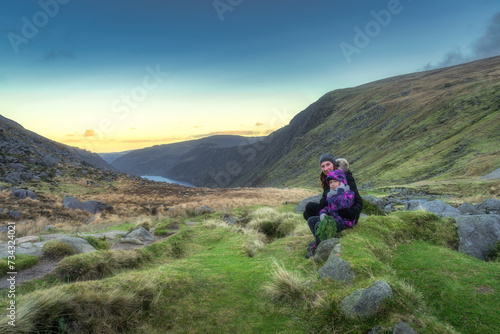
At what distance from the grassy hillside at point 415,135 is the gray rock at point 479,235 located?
28.5 m

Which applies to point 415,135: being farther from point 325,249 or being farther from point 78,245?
point 78,245

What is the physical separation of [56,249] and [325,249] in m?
7.54

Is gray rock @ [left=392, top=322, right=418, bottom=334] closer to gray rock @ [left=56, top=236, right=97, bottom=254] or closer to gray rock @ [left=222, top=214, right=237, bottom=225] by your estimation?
gray rock @ [left=56, top=236, right=97, bottom=254]

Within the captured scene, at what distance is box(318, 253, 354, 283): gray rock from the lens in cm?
474

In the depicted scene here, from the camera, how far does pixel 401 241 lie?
687cm

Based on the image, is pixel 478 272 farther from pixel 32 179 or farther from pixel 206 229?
pixel 32 179

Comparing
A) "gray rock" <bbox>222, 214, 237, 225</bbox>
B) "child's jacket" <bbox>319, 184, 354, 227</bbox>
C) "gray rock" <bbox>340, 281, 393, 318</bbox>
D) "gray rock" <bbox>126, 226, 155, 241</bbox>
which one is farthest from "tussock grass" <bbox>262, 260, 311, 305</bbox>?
"gray rock" <bbox>222, 214, 237, 225</bbox>

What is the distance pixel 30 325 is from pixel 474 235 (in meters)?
9.58

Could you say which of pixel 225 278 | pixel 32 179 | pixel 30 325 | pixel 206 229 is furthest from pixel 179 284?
pixel 32 179

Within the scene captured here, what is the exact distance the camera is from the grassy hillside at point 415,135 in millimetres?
40031

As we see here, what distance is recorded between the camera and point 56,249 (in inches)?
284

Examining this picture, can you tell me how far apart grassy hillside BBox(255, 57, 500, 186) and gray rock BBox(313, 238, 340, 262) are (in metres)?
31.8

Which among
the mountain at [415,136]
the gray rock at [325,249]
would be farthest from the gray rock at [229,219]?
the mountain at [415,136]

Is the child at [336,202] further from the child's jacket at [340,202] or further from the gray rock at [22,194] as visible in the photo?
the gray rock at [22,194]
